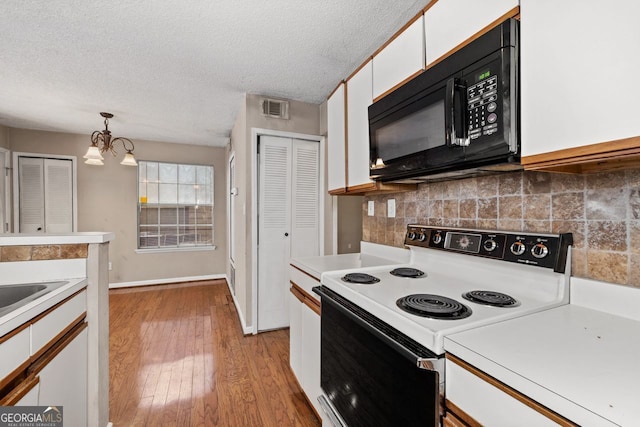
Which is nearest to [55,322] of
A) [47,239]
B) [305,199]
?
[47,239]

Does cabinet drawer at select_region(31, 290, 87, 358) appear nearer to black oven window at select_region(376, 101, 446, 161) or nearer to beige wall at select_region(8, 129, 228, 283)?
black oven window at select_region(376, 101, 446, 161)

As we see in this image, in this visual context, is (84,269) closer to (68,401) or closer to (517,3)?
(68,401)

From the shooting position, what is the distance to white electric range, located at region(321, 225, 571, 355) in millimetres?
878

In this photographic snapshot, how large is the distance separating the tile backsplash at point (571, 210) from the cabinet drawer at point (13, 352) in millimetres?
1806

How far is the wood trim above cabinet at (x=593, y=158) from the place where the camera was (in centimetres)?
68

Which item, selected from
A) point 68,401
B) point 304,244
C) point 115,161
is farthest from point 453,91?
point 115,161

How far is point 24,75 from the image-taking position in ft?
8.31

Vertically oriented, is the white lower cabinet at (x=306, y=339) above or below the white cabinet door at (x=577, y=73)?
below

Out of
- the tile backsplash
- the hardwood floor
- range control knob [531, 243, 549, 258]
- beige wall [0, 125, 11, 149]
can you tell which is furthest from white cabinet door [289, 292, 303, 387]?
beige wall [0, 125, 11, 149]

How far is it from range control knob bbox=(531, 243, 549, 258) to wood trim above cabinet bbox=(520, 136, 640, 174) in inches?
10.8

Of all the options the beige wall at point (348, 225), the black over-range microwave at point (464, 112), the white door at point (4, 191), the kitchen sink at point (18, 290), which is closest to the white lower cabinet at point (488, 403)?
the black over-range microwave at point (464, 112)

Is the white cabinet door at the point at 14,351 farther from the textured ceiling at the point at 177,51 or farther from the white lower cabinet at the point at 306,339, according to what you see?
the textured ceiling at the point at 177,51

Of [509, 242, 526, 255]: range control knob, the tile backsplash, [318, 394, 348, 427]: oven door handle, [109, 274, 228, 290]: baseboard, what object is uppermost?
the tile backsplash

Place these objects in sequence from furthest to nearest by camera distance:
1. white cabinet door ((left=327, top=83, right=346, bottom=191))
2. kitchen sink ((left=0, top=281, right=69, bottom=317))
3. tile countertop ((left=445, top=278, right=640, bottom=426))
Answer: white cabinet door ((left=327, top=83, right=346, bottom=191)) < kitchen sink ((left=0, top=281, right=69, bottom=317)) < tile countertop ((left=445, top=278, right=640, bottom=426))
